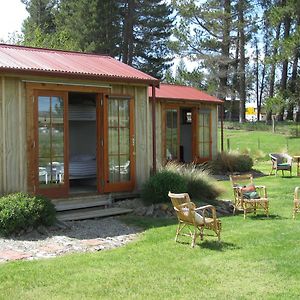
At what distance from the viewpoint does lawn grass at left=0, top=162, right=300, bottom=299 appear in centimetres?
507

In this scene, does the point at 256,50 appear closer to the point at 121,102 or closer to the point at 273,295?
the point at 121,102

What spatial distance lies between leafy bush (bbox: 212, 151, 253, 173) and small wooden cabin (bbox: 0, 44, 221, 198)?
652cm

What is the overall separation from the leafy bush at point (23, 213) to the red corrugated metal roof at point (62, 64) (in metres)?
2.31

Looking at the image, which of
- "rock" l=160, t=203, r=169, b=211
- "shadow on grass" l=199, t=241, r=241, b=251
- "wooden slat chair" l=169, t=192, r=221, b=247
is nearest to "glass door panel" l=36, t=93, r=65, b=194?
"rock" l=160, t=203, r=169, b=211

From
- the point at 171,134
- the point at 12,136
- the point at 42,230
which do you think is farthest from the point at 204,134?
the point at 42,230

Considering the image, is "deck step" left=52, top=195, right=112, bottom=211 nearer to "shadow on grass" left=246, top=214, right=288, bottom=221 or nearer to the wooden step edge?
the wooden step edge

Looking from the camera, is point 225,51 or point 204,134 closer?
point 204,134

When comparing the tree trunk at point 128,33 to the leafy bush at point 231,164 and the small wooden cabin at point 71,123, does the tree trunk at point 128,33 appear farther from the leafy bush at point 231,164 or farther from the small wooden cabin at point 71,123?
the small wooden cabin at point 71,123

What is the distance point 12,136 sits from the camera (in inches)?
363

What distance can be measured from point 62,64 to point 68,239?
410cm

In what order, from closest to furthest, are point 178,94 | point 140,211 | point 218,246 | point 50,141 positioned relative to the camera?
point 218,246
point 50,141
point 140,211
point 178,94

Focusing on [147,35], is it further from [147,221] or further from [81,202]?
[147,221]

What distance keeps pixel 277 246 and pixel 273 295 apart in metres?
2.15

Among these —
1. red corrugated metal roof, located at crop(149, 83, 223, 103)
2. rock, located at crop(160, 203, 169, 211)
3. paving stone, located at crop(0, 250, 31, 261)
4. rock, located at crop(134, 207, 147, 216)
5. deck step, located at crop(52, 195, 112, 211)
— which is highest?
red corrugated metal roof, located at crop(149, 83, 223, 103)
